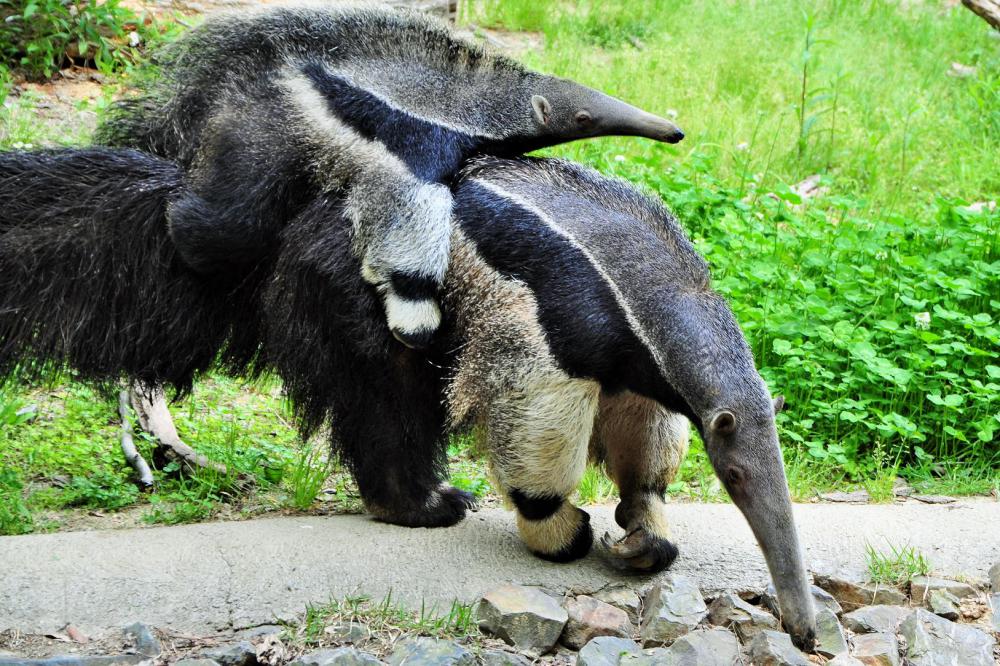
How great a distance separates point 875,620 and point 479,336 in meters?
1.92

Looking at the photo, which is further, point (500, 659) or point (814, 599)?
point (814, 599)

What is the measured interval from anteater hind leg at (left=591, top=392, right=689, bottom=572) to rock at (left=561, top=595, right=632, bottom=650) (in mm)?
366

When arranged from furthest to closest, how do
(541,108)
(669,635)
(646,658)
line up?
(541,108) → (669,635) → (646,658)

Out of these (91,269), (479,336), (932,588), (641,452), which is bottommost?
(932,588)

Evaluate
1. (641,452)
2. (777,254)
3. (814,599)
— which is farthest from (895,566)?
(777,254)

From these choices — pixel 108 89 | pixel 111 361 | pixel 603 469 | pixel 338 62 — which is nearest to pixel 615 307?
pixel 603 469

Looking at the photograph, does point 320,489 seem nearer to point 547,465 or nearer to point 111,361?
point 111,361

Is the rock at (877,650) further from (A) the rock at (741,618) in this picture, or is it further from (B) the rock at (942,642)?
(A) the rock at (741,618)

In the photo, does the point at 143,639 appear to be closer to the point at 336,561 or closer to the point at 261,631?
the point at 261,631

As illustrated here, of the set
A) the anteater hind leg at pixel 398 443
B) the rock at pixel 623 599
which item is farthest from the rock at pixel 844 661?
the anteater hind leg at pixel 398 443

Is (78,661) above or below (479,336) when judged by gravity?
below

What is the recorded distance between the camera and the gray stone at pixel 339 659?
3.77 metres

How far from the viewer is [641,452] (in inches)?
192

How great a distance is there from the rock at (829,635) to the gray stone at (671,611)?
421 mm
